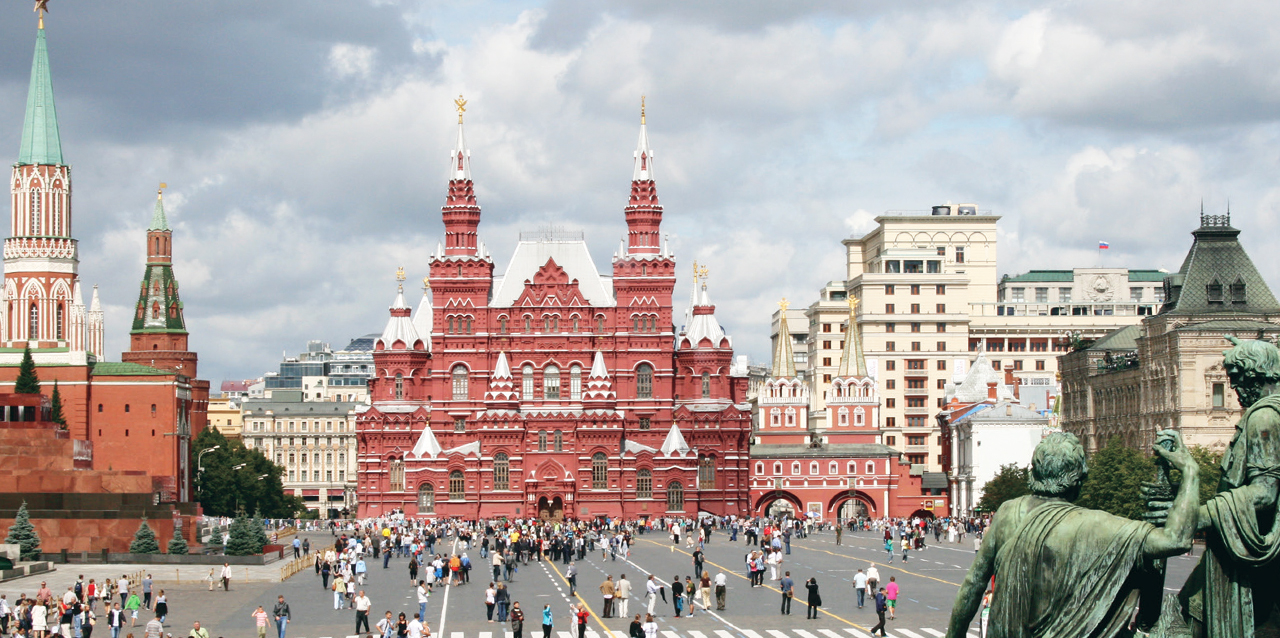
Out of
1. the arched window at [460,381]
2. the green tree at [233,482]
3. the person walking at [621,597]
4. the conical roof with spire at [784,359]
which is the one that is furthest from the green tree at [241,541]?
the conical roof with spire at [784,359]

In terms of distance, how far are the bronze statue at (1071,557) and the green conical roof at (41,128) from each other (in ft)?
415

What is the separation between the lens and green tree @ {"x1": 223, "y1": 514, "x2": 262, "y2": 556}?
69.0 metres

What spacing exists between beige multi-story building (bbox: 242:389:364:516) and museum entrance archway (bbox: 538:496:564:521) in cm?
7404

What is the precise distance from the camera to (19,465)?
77.6m

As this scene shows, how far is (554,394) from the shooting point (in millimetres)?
118812

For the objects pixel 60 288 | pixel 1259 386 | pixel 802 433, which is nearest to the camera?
pixel 1259 386

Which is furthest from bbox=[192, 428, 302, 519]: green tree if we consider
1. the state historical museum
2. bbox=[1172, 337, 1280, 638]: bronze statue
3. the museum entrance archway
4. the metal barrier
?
bbox=[1172, 337, 1280, 638]: bronze statue

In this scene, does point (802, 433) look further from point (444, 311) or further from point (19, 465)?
point (19, 465)

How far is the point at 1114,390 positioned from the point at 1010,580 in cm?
9228

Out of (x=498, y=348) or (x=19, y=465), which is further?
(x=498, y=348)

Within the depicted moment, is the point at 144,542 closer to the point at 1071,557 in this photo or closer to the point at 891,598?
the point at 891,598

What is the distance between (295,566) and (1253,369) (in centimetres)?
6244

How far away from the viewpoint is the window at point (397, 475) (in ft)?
387

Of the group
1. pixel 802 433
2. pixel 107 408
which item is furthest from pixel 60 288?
pixel 802 433
